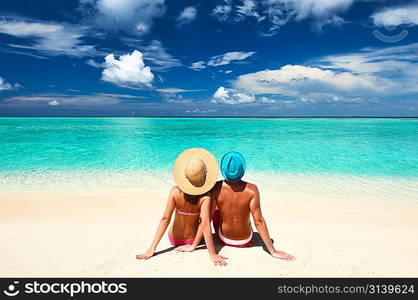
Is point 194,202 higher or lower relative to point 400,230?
higher

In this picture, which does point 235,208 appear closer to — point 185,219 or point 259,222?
point 259,222

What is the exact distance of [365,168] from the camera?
10664mm

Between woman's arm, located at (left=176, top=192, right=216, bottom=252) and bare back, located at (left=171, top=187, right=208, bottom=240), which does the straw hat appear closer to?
bare back, located at (left=171, top=187, right=208, bottom=240)

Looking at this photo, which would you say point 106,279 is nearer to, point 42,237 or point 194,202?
point 194,202

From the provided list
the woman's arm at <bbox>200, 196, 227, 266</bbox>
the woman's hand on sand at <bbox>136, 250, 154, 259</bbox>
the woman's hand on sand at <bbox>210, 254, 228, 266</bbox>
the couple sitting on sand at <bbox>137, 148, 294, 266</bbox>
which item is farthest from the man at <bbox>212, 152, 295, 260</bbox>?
the woman's hand on sand at <bbox>136, 250, 154, 259</bbox>

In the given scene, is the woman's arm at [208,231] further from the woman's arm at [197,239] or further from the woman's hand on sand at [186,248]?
the woman's hand on sand at [186,248]

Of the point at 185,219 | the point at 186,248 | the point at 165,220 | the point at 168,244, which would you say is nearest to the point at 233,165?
the point at 185,219

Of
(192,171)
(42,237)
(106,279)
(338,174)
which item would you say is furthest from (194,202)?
(338,174)

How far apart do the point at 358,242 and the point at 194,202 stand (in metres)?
2.75

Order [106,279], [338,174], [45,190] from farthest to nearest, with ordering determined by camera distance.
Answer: [338,174], [45,190], [106,279]

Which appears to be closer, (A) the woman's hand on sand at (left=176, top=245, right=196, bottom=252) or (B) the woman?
(B) the woman

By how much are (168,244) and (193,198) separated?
3.12ft

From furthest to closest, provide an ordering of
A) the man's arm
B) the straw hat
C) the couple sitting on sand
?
the man's arm → the couple sitting on sand → the straw hat

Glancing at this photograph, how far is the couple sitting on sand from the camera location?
119 inches
